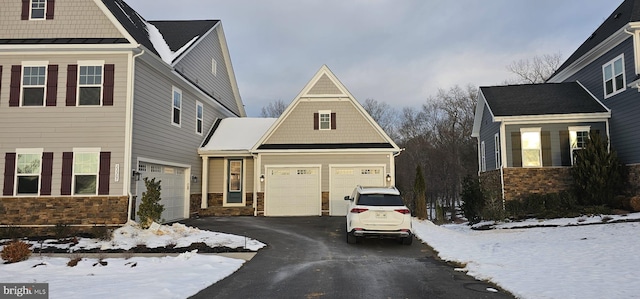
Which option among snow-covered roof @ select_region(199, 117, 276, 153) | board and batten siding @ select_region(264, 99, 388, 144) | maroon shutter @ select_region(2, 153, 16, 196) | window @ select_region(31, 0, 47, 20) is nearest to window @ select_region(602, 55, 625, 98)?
board and batten siding @ select_region(264, 99, 388, 144)

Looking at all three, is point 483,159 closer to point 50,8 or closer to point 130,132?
point 130,132

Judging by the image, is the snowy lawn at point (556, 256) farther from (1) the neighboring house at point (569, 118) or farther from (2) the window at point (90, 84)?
(2) the window at point (90, 84)

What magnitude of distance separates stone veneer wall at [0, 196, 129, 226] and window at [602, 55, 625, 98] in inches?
755

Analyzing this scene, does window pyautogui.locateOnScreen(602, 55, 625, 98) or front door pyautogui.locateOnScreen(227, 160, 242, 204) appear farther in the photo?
front door pyautogui.locateOnScreen(227, 160, 242, 204)

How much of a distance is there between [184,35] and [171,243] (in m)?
12.6

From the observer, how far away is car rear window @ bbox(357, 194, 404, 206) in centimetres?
1108

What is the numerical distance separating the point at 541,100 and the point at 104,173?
18926mm

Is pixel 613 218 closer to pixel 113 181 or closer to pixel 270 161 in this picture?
pixel 270 161

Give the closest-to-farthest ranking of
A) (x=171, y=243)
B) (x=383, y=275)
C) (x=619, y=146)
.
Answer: (x=383, y=275) < (x=171, y=243) < (x=619, y=146)

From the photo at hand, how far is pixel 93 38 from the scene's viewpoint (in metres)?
13.8

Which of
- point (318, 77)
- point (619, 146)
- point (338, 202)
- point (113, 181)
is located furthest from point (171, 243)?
point (619, 146)

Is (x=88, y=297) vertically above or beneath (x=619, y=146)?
beneath

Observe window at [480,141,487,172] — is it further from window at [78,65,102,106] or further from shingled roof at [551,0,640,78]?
window at [78,65,102,106]

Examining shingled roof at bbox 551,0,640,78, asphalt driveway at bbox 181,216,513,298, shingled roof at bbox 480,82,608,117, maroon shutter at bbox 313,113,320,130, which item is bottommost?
asphalt driveway at bbox 181,216,513,298
